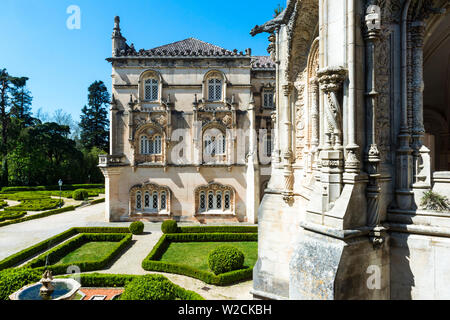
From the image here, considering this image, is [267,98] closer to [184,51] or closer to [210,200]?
[184,51]

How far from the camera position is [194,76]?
23609 millimetres

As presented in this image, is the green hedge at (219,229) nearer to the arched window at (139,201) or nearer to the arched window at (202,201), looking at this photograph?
the arched window at (202,201)

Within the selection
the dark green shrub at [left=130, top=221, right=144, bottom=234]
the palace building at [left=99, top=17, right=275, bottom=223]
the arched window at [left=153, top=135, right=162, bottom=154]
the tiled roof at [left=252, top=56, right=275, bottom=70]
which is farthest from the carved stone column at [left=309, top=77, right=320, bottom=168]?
the tiled roof at [left=252, top=56, right=275, bottom=70]

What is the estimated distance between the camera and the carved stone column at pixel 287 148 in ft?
27.6

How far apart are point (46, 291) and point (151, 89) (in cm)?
1888

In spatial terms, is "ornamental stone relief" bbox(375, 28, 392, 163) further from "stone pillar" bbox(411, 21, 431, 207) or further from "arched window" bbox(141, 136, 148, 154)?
"arched window" bbox(141, 136, 148, 154)

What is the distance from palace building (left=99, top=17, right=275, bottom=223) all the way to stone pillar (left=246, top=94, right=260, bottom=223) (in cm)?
13

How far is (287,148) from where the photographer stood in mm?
8719

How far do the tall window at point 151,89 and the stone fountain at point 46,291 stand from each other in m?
17.7

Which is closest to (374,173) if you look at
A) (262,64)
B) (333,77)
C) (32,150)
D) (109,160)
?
(333,77)

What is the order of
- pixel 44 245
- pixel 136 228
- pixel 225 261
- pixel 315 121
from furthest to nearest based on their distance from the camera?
pixel 136 228, pixel 44 245, pixel 225 261, pixel 315 121

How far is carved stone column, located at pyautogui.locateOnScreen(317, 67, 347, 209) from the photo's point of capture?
16.8ft

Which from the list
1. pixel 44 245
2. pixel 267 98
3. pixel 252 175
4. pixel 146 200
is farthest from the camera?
pixel 267 98
